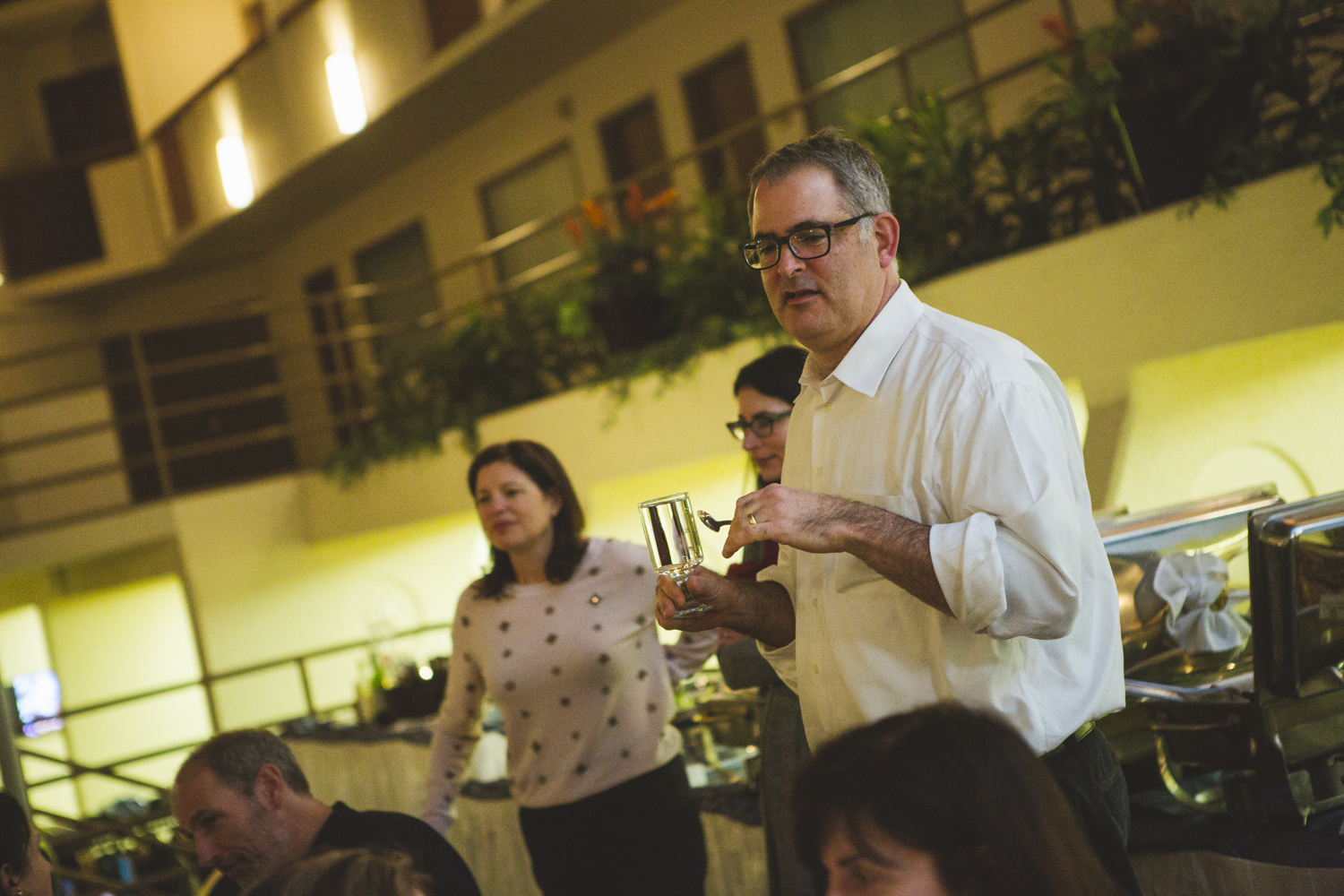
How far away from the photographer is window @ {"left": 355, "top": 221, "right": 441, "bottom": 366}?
10.5m

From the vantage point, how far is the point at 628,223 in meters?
6.42

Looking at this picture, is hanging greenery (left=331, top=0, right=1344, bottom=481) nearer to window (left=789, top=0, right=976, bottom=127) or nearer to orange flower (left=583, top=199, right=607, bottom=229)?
orange flower (left=583, top=199, right=607, bottom=229)

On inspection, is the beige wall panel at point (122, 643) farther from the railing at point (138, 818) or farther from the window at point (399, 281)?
the window at point (399, 281)

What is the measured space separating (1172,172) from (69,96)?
11.8 metres

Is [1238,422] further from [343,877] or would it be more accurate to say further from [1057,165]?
[343,877]

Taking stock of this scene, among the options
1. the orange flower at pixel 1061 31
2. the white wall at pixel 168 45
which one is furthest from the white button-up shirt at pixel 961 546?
the white wall at pixel 168 45

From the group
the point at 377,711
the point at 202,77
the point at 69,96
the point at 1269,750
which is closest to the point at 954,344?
the point at 1269,750

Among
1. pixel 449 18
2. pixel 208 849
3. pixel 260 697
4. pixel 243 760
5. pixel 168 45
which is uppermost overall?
pixel 168 45

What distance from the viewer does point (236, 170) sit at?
400 inches

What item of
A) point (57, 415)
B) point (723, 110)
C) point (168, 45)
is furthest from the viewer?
point (168, 45)

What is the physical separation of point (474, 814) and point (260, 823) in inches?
86.0

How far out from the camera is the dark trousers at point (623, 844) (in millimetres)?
2654

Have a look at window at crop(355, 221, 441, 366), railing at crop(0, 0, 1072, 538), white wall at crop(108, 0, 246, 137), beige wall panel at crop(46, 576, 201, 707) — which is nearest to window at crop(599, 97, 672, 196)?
railing at crop(0, 0, 1072, 538)

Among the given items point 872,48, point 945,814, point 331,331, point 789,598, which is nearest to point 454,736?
point 789,598
